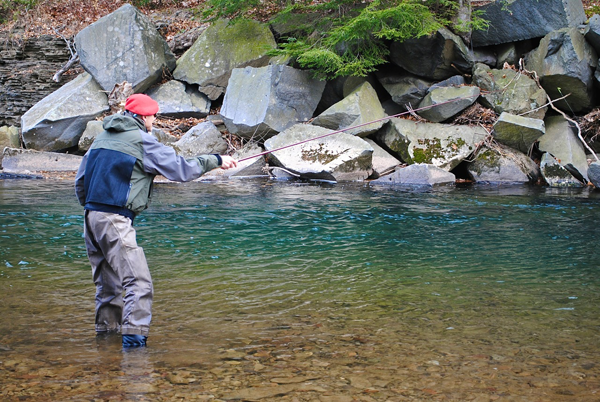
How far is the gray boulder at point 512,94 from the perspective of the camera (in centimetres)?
1477

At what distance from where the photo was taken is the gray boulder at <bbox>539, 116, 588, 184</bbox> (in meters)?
13.5

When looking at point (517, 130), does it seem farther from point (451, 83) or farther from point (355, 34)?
point (355, 34)

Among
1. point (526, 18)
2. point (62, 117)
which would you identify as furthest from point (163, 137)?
point (526, 18)

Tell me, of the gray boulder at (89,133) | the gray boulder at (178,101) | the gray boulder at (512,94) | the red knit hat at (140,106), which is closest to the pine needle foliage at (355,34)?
the gray boulder at (512,94)

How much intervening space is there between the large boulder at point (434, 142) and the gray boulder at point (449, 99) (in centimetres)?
37

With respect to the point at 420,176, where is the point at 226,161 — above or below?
above

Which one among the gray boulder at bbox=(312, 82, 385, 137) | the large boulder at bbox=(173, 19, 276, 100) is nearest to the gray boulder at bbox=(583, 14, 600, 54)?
the gray boulder at bbox=(312, 82, 385, 137)

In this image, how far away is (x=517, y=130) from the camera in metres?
13.8

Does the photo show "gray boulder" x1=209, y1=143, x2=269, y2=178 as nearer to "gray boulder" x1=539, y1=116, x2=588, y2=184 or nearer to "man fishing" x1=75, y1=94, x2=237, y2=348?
"gray boulder" x1=539, y1=116, x2=588, y2=184

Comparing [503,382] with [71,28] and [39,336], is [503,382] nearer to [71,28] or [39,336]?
[39,336]

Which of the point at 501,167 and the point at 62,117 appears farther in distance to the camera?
the point at 62,117

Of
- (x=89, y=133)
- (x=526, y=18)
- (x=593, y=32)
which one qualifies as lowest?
(x=89, y=133)

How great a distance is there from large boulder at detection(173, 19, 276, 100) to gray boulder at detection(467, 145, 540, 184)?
717 cm

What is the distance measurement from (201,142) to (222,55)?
3.68 meters
